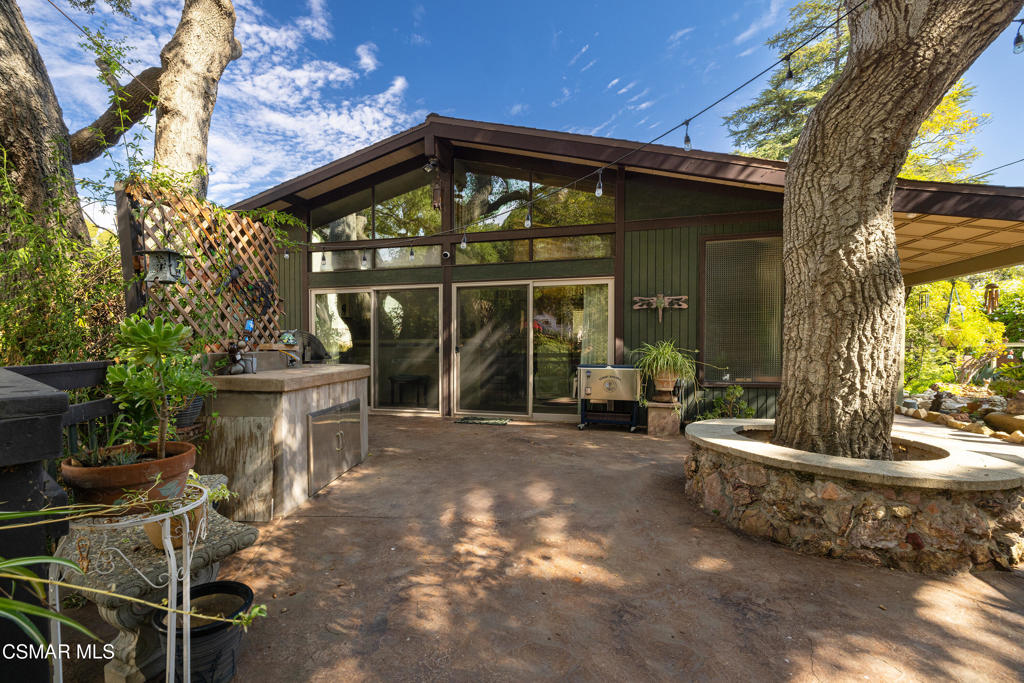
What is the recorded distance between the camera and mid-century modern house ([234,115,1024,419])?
4867 mm

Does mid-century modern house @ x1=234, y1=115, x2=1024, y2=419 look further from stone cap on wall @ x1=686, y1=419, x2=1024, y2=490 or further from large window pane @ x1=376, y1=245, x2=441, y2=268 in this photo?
stone cap on wall @ x1=686, y1=419, x2=1024, y2=490

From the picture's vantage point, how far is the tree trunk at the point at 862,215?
223 centimetres

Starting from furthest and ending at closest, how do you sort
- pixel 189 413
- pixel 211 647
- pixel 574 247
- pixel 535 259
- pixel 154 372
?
pixel 535 259, pixel 574 247, pixel 189 413, pixel 154 372, pixel 211 647

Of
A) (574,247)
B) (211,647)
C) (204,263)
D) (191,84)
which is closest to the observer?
(211,647)

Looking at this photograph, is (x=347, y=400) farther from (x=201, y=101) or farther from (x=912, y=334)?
(x=912, y=334)

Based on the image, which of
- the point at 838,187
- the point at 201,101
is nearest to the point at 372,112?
the point at 201,101

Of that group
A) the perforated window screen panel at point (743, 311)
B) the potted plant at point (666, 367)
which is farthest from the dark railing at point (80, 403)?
the perforated window screen panel at point (743, 311)

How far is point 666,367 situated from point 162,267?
14.7 feet

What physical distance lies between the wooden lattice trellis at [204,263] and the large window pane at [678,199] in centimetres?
423

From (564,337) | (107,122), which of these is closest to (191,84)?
(107,122)

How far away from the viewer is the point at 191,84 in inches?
159

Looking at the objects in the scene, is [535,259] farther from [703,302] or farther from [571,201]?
[703,302]

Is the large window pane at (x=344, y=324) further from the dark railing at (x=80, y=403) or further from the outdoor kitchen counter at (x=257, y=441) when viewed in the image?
the dark railing at (x=80, y=403)

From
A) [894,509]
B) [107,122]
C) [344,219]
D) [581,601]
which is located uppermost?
[107,122]
